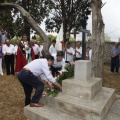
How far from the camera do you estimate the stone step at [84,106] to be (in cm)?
448

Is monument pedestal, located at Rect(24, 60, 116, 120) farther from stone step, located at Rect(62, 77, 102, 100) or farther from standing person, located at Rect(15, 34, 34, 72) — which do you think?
standing person, located at Rect(15, 34, 34, 72)

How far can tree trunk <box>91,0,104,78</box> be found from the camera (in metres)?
8.37

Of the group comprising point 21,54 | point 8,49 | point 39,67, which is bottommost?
point 39,67

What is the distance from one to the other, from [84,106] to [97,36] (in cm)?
449

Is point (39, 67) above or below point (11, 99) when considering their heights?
above

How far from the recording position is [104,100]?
16.6 feet

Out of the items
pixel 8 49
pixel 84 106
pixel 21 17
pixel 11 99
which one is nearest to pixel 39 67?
pixel 84 106

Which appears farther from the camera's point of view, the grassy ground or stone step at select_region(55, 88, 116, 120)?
the grassy ground

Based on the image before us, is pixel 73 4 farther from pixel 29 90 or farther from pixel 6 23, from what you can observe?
pixel 29 90

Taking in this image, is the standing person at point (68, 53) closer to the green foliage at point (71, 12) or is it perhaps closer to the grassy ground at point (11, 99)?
the grassy ground at point (11, 99)

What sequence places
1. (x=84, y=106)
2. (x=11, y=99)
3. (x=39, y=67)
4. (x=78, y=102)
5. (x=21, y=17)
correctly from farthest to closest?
(x=21, y=17) < (x=11, y=99) < (x=39, y=67) < (x=78, y=102) < (x=84, y=106)

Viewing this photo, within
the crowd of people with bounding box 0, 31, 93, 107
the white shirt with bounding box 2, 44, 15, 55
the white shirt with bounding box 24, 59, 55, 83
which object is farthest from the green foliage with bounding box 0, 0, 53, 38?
the white shirt with bounding box 24, 59, 55, 83

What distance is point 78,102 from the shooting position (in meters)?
4.86

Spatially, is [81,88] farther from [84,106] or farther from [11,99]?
[11,99]
